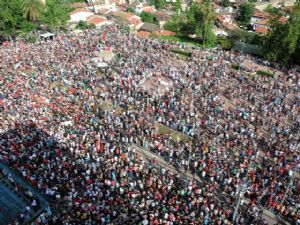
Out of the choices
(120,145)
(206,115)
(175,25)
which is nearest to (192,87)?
(206,115)

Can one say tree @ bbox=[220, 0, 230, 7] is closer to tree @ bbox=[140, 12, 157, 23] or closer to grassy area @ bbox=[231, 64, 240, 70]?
tree @ bbox=[140, 12, 157, 23]

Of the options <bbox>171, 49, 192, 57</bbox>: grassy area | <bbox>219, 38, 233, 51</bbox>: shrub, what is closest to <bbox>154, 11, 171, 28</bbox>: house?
<bbox>219, 38, 233, 51</bbox>: shrub

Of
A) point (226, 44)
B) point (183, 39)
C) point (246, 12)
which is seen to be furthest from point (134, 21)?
point (246, 12)

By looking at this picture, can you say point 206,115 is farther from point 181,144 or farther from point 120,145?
point 120,145

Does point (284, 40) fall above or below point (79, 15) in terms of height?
below

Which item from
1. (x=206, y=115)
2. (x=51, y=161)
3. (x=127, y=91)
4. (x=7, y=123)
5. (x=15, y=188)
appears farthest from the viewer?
(x=127, y=91)

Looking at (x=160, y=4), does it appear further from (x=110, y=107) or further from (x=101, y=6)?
(x=110, y=107)

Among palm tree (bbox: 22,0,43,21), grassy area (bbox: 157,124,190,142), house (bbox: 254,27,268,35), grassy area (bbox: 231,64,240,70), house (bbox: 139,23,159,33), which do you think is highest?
palm tree (bbox: 22,0,43,21)
